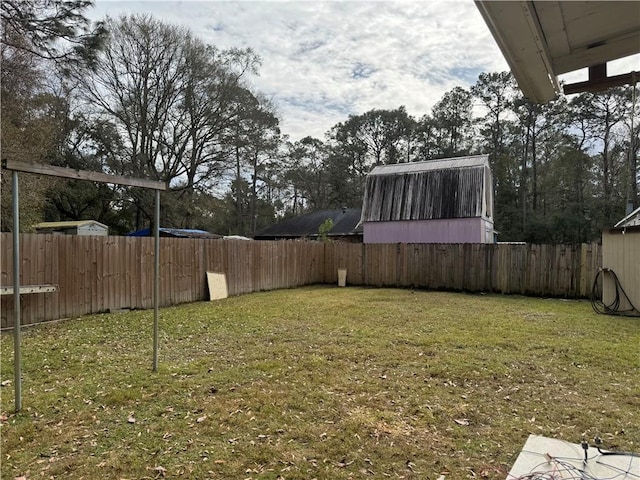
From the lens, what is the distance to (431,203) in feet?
54.6

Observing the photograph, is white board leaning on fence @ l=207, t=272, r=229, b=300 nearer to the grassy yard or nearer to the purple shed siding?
the grassy yard

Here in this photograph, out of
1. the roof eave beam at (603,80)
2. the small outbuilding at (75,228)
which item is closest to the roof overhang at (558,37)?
the roof eave beam at (603,80)

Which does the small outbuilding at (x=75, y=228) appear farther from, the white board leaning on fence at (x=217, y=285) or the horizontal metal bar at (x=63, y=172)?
the horizontal metal bar at (x=63, y=172)

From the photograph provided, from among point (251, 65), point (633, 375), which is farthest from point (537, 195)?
point (633, 375)

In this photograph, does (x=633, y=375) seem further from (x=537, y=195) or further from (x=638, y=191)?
(x=537, y=195)

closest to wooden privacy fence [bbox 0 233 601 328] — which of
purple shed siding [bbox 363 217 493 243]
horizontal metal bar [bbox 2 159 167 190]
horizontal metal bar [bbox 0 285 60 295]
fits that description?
horizontal metal bar [bbox 0 285 60 295]

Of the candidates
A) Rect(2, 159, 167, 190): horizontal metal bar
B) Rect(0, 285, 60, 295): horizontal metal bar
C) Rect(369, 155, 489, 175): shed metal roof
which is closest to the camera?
Rect(2, 159, 167, 190): horizontal metal bar

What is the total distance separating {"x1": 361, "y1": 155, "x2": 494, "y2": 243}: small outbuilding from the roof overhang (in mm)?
14445

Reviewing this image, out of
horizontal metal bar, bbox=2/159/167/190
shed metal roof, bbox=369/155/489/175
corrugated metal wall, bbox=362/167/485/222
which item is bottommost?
horizontal metal bar, bbox=2/159/167/190

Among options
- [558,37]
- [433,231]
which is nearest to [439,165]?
[433,231]

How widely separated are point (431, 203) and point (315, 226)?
36.2 ft

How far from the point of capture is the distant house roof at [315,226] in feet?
81.6

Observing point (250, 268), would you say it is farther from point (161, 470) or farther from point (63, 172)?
point (161, 470)

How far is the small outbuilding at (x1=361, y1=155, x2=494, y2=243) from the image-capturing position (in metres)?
15.8
